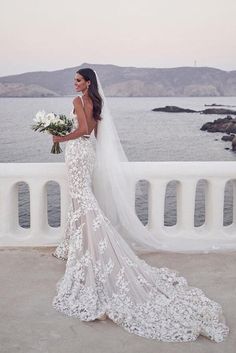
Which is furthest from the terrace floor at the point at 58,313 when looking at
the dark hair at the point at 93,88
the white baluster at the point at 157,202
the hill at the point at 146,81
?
the hill at the point at 146,81

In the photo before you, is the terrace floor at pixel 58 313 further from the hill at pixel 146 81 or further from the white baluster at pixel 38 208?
the hill at pixel 146 81

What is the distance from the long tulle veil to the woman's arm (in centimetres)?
20

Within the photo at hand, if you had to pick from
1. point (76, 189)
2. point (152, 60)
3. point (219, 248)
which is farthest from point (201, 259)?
point (152, 60)

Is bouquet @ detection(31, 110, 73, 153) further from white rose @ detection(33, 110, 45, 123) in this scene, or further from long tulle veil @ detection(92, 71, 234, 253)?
long tulle veil @ detection(92, 71, 234, 253)

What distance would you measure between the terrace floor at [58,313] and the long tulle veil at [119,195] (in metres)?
0.17

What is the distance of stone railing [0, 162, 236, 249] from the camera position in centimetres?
484

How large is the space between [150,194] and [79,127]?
119cm

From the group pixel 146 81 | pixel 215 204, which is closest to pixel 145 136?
pixel 146 81

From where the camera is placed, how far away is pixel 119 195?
4484mm

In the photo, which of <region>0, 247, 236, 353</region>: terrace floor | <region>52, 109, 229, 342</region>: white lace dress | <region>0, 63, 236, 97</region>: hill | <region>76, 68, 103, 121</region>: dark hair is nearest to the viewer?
<region>0, 247, 236, 353</region>: terrace floor

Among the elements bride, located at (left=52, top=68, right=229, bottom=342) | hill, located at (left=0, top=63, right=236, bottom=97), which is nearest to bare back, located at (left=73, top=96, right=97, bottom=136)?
A: bride, located at (left=52, top=68, right=229, bottom=342)

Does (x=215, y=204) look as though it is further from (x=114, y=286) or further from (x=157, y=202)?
(x=114, y=286)

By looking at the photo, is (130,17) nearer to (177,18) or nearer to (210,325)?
(177,18)

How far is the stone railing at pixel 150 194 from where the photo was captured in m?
4.84
